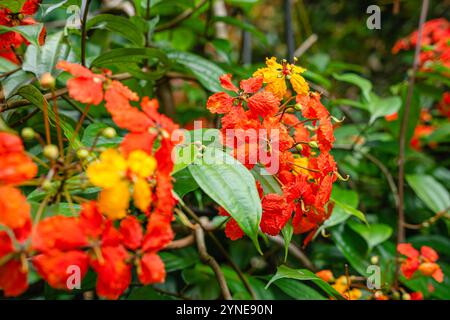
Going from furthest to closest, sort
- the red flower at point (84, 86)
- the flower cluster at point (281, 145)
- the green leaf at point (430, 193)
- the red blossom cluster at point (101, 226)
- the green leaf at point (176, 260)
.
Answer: the green leaf at point (430, 193) < the green leaf at point (176, 260) < the flower cluster at point (281, 145) < the red flower at point (84, 86) < the red blossom cluster at point (101, 226)

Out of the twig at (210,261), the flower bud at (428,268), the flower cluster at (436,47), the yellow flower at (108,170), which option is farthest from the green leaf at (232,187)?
the flower cluster at (436,47)

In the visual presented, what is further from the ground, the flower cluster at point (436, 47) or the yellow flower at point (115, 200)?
the flower cluster at point (436, 47)

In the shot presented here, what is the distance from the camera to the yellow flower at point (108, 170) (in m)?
0.57

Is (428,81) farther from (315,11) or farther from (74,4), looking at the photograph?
(74,4)

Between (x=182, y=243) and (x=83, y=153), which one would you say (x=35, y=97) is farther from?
(x=182, y=243)

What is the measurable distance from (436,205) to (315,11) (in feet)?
6.22

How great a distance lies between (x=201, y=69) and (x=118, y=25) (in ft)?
0.73

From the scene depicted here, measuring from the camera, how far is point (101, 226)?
60 centimetres

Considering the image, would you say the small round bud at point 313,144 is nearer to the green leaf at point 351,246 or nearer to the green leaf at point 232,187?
the green leaf at point 232,187

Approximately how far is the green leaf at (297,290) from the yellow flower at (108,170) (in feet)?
2.17

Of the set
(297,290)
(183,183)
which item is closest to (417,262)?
(297,290)

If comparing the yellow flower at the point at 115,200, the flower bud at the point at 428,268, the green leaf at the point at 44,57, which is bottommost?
the flower bud at the point at 428,268

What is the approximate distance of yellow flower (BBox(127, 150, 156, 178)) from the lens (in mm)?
589

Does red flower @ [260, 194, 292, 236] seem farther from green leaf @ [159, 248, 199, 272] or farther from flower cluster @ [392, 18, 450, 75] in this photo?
flower cluster @ [392, 18, 450, 75]
